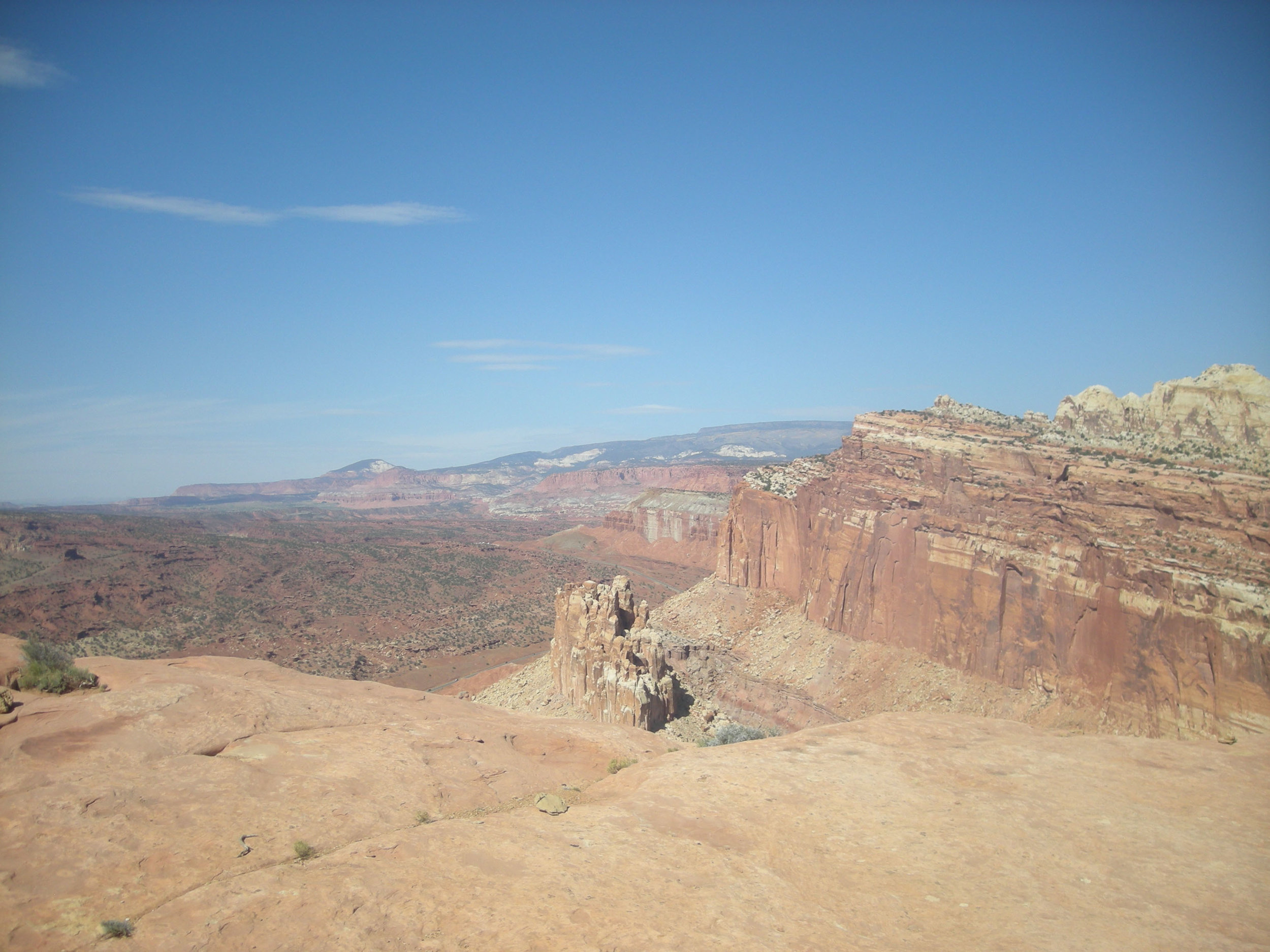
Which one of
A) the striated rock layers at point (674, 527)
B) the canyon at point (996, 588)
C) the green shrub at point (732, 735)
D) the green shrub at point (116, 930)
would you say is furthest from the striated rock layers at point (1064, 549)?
the striated rock layers at point (674, 527)

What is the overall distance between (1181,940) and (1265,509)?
25319 millimetres

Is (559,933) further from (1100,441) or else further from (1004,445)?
(1100,441)

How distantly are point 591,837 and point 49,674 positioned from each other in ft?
35.9

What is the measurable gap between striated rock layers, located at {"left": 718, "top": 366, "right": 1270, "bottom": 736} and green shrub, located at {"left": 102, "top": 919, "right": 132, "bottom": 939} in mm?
30832

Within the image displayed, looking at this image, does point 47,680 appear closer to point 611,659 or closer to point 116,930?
point 116,930

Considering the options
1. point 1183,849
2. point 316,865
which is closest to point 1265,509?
point 1183,849

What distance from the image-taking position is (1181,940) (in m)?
8.29

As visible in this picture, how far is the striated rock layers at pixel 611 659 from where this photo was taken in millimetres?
30922

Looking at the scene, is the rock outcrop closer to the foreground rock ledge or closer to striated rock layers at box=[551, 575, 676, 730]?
striated rock layers at box=[551, 575, 676, 730]

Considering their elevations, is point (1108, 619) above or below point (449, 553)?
above

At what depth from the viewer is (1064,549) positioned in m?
30.5

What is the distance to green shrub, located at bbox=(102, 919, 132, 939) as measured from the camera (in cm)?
717

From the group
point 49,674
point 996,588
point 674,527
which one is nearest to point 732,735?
point 996,588

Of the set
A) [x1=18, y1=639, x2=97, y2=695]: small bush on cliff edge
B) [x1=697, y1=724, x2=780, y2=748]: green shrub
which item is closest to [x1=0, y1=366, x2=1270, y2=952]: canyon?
[x1=697, y1=724, x2=780, y2=748]: green shrub
